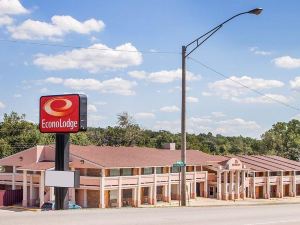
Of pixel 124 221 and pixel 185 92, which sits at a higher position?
pixel 185 92

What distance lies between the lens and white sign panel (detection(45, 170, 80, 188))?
2583 centimetres

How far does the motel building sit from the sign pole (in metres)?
26.1

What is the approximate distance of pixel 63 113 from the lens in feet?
87.8

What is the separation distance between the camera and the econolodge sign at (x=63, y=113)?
26122 mm

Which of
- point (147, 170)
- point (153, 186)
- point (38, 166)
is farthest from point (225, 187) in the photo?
Answer: point (38, 166)

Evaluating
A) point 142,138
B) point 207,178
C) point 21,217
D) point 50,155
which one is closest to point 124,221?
point 21,217

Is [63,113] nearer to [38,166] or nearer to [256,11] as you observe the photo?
[256,11]

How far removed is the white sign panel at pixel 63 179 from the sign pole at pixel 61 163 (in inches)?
17.3

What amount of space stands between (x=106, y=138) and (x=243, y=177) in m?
54.8

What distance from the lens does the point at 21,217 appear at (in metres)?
19.6

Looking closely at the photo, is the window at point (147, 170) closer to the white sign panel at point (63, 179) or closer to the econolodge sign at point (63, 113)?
the econolodge sign at point (63, 113)

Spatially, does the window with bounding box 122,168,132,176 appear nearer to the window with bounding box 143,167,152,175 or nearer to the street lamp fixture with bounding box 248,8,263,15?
the window with bounding box 143,167,152,175

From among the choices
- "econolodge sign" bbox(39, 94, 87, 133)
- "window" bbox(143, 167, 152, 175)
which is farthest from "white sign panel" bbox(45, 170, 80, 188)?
"window" bbox(143, 167, 152, 175)

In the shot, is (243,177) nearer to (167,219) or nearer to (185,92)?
(185,92)
